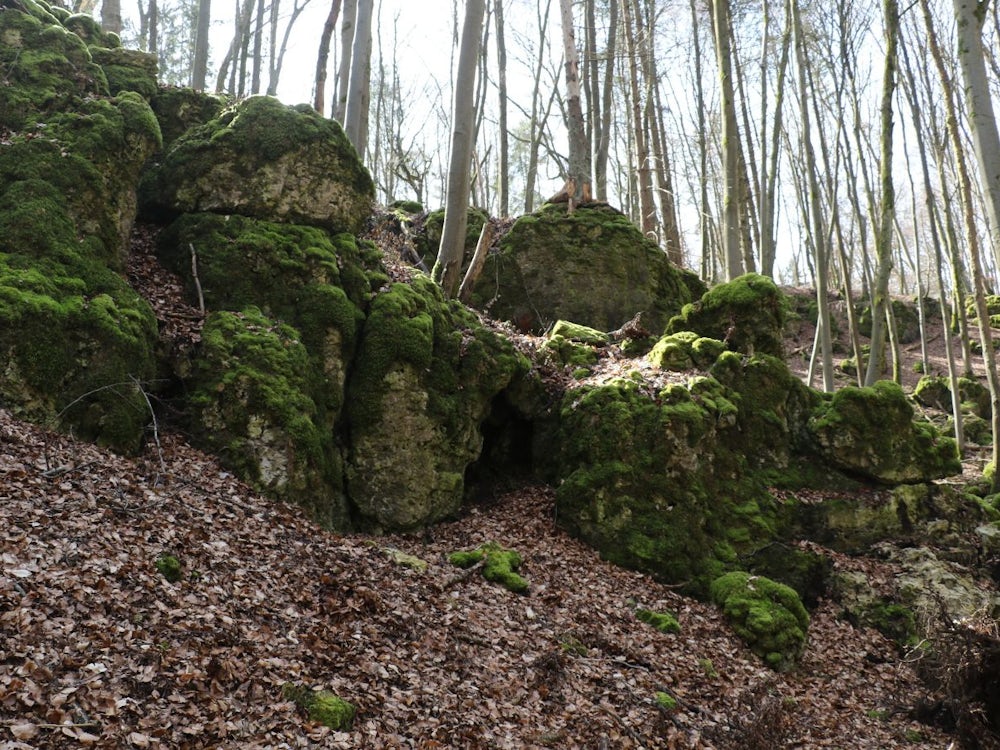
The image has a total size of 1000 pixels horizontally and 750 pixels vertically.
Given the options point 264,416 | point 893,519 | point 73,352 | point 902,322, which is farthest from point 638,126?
point 73,352

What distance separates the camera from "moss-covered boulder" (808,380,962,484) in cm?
1032

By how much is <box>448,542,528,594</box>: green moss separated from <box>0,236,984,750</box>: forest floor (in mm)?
145

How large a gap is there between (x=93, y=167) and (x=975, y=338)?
28688 millimetres

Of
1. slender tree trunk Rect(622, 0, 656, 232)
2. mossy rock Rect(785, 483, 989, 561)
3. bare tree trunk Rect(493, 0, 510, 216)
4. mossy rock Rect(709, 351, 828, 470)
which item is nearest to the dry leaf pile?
mossy rock Rect(785, 483, 989, 561)

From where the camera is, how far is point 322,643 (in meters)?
4.95

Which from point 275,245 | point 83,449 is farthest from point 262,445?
point 275,245

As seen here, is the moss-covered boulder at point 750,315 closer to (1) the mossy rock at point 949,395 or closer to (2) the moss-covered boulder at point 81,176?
(2) the moss-covered boulder at point 81,176

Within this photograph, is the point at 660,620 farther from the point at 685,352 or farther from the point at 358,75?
the point at 358,75

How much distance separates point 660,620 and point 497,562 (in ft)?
6.61

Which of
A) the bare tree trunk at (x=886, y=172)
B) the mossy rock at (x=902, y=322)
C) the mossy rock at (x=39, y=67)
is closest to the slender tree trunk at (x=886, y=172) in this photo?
the bare tree trunk at (x=886, y=172)

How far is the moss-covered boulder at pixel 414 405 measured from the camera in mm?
8547

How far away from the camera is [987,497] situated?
11.4 metres

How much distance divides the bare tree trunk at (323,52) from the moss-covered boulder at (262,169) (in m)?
6.14

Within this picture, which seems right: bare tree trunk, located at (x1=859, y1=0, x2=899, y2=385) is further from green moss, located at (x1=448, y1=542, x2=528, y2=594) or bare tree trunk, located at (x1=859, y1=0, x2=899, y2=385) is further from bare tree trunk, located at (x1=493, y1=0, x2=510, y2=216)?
bare tree trunk, located at (x1=493, y1=0, x2=510, y2=216)
